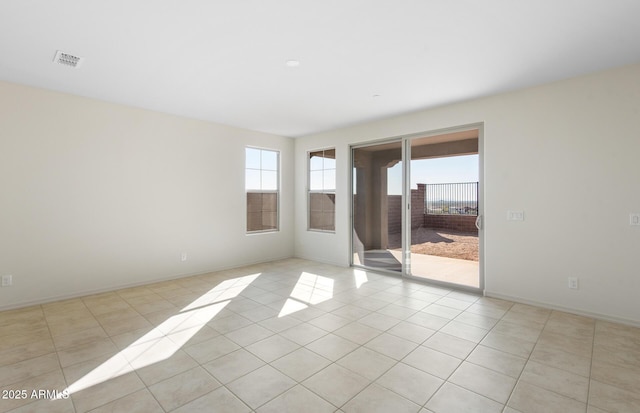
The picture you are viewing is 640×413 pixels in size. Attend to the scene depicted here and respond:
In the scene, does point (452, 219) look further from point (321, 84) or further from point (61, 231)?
point (61, 231)

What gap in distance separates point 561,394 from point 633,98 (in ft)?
A: 9.85

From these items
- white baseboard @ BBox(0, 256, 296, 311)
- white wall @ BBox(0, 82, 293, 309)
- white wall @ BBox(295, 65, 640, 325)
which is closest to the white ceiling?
white wall @ BBox(295, 65, 640, 325)

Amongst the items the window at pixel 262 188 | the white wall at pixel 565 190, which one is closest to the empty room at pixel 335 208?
the white wall at pixel 565 190

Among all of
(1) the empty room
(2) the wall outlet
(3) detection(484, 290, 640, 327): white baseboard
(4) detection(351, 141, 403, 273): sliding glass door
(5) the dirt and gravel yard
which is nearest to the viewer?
(1) the empty room

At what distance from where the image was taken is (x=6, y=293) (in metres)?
3.50

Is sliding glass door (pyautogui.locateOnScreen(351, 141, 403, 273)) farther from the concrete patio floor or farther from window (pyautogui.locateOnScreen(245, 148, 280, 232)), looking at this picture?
window (pyautogui.locateOnScreen(245, 148, 280, 232))

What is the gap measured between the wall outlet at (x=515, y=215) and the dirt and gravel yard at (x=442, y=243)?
0.53 m

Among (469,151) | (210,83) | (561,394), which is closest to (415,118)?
(469,151)

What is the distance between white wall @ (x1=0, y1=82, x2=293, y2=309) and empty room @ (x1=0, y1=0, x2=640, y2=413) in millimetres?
27

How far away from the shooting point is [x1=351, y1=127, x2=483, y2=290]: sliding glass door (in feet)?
14.2

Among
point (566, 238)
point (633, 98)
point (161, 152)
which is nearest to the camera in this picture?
point (633, 98)

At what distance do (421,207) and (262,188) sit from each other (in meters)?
3.13

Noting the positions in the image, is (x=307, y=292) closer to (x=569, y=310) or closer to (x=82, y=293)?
(x=82, y=293)

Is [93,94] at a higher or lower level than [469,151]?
higher
